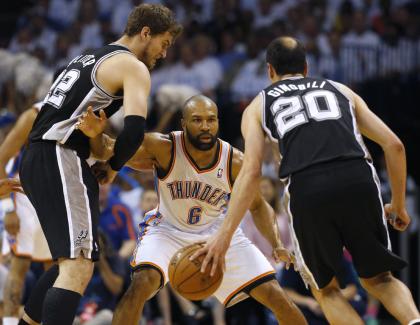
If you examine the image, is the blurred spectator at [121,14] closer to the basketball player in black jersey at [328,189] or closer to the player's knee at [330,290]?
the basketball player in black jersey at [328,189]

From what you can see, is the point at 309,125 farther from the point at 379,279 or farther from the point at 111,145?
the point at 111,145

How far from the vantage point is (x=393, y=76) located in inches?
419

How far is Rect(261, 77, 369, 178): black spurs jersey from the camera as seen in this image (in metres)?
4.62

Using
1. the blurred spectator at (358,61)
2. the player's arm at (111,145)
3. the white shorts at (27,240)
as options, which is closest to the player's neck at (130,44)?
the player's arm at (111,145)

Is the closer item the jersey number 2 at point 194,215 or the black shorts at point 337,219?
the black shorts at point 337,219

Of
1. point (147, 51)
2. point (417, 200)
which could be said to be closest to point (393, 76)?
point (417, 200)

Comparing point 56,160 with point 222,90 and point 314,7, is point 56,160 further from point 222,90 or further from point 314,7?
point 314,7

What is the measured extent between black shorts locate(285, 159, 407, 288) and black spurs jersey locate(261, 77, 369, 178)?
7 cm

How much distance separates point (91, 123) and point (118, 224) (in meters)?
3.96

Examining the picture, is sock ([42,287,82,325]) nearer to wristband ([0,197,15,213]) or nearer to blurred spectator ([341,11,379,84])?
wristband ([0,197,15,213])

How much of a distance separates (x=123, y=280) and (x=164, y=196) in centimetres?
238

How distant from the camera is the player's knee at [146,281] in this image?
18.0 ft

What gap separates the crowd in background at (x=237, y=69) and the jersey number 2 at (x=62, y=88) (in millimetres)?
3112

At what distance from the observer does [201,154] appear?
5.93 meters
